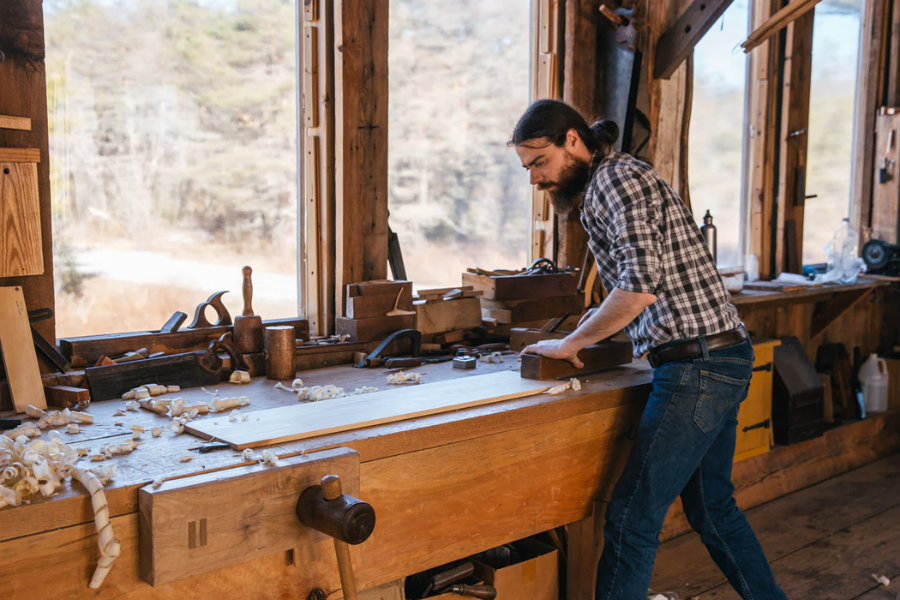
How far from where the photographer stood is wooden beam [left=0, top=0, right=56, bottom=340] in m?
2.14

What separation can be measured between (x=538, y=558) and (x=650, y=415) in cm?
65

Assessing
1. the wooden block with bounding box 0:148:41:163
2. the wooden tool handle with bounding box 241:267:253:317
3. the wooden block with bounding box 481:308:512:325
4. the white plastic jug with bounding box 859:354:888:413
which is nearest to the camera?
the wooden block with bounding box 0:148:41:163

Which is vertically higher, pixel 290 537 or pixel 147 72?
pixel 147 72

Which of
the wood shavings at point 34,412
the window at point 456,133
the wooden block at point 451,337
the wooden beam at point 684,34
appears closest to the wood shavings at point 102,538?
the wood shavings at point 34,412

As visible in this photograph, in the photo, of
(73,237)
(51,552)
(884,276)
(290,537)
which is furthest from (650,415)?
(884,276)

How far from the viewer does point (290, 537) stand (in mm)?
1631

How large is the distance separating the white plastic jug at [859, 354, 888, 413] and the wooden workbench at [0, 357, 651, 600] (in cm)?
287

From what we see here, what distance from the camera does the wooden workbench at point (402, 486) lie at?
1405 mm

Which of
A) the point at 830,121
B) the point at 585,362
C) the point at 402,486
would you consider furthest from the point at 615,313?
the point at 830,121

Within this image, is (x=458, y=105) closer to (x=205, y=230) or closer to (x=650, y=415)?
(x=205, y=230)

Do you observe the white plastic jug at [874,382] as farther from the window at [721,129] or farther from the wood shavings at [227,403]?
the wood shavings at [227,403]

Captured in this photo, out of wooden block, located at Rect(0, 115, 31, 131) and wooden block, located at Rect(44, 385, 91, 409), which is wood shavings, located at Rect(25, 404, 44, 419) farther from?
wooden block, located at Rect(0, 115, 31, 131)

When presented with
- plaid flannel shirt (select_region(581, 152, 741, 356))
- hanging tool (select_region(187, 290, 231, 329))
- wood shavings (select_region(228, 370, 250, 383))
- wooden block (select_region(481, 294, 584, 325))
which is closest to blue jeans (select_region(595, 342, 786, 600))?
plaid flannel shirt (select_region(581, 152, 741, 356))

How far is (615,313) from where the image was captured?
2.24 metres
